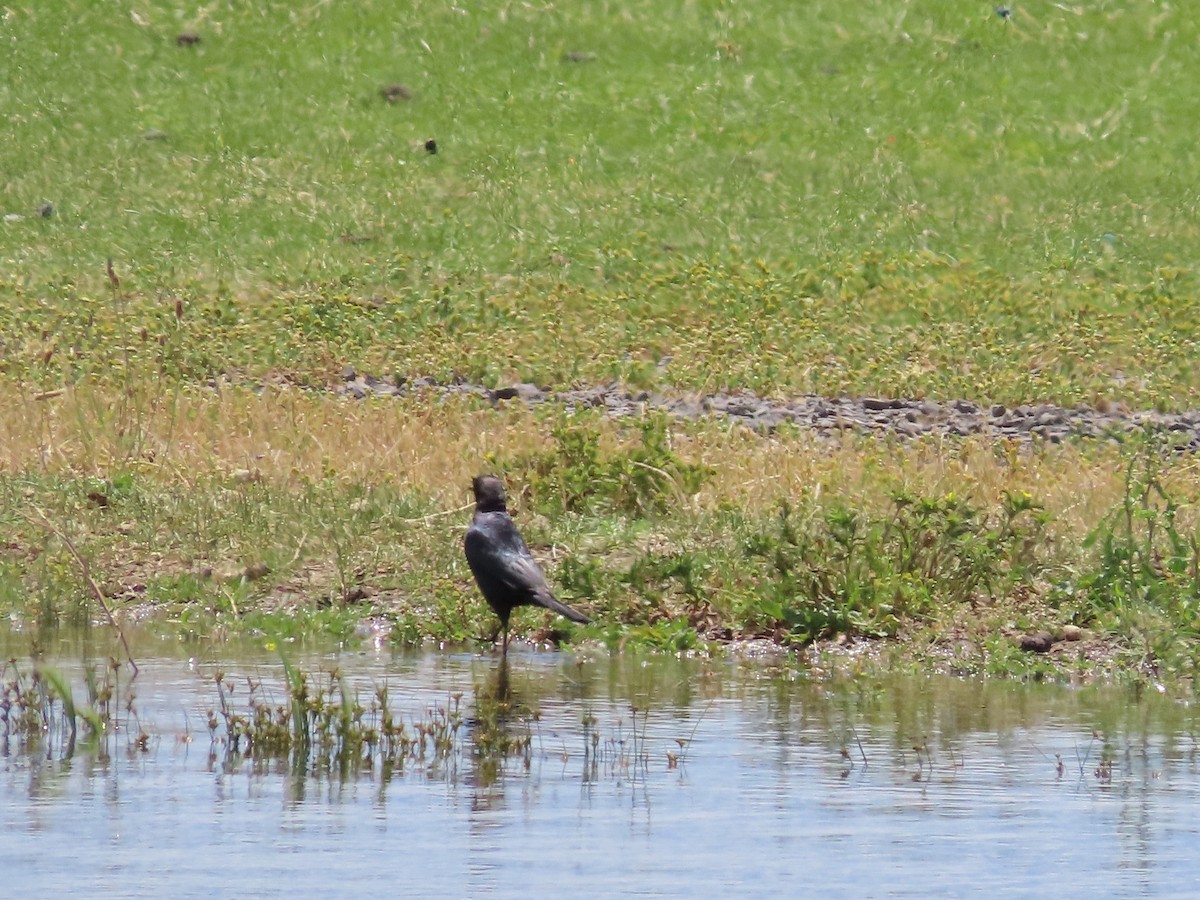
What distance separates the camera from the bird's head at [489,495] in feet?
35.4

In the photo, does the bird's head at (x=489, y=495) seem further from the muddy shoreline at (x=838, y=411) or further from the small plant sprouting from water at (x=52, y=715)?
the muddy shoreline at (x=838, y=411)

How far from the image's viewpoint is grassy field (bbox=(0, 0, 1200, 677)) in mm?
11086

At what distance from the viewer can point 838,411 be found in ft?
57.9

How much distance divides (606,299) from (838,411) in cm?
434

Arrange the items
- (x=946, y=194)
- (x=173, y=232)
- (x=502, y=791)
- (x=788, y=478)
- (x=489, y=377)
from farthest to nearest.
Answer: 1. (x=946, y=194)
2. (x=173, y=232)
3. (x=489, y=377)
4. (x=788, y=478)
5. (x=502, y=791)

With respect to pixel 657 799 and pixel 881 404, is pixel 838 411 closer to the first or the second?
pixel 881 404

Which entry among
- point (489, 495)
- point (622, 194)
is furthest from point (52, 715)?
point (622, 194)

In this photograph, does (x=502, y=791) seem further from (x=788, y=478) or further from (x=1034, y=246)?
(x=1034, y=246)

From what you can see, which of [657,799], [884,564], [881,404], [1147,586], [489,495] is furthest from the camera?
[881,404]

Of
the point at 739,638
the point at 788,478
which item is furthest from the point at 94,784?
the point at 788,478

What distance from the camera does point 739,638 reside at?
1072 centimetres

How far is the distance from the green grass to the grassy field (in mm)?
56

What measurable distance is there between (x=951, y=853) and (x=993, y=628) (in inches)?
138

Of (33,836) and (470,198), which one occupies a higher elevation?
(470,198)
